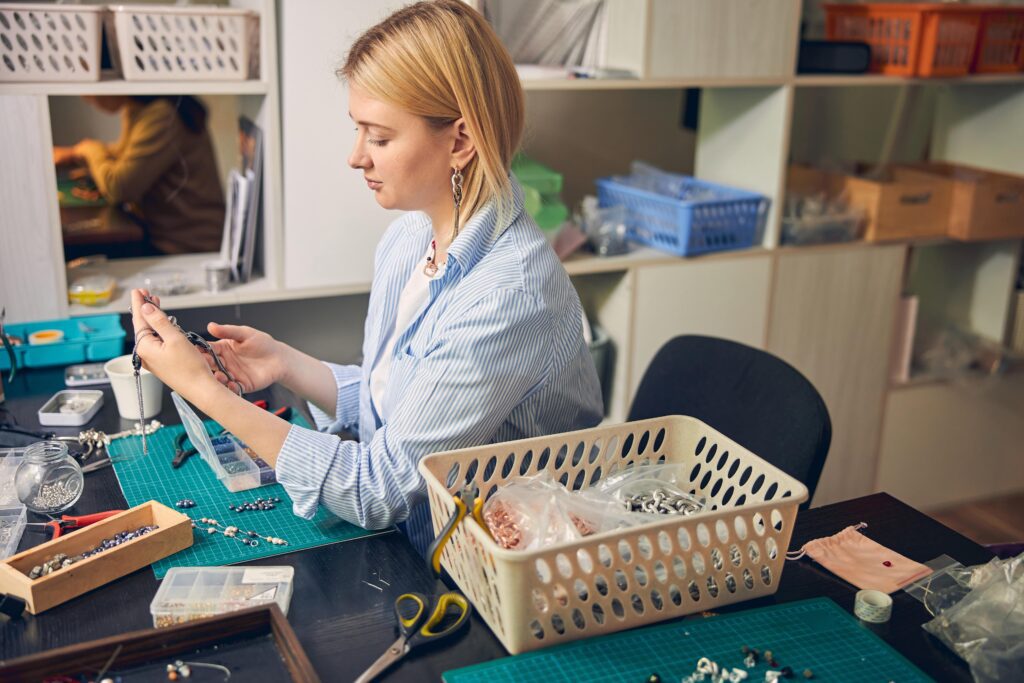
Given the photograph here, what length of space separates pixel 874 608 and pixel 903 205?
1.79 metres

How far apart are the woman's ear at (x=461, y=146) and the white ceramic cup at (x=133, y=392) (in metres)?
0.67

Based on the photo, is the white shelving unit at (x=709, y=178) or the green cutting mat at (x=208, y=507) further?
the white shelving unit at (x=709, y=178)

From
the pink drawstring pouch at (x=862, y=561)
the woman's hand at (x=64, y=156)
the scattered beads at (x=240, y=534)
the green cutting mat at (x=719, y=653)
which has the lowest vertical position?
the green cutting mat at (x=719, y=653)

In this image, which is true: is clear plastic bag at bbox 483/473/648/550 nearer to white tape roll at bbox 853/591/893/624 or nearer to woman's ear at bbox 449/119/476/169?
white tape roll at bbox 853/591/893/624

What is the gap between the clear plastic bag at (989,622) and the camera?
1.13 meters

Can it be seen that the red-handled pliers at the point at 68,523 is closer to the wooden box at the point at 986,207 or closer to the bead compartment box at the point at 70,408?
the bead compartment box at the point at 70,408

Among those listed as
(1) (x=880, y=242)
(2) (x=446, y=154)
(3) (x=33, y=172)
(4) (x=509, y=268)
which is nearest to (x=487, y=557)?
(4) (x=509, y=268)

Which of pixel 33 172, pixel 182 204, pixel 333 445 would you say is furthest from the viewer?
pixel 182 204

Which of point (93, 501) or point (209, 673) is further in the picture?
point (93, 501)

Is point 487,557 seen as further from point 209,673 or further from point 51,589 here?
point 51,589

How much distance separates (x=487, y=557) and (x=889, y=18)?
2137 millimetres

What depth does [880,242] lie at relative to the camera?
9.04ft

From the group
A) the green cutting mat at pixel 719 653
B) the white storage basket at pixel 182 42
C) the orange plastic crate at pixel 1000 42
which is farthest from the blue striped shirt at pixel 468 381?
the orange plastic crate at pixel 1000 42

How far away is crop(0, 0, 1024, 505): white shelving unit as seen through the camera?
Answer: 6.81ft
